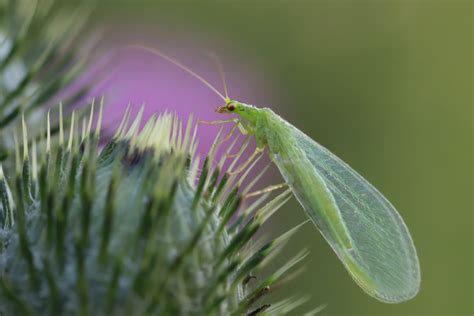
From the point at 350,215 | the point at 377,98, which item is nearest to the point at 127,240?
the point at 350,215

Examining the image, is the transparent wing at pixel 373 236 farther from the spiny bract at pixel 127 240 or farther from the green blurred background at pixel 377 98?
the green blurred background at pixel 377 98

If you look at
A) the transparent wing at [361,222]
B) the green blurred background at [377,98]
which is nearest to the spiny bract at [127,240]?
the transparent wing at [361,222]

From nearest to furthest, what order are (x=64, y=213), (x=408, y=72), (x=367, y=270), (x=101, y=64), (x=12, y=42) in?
1. (x=64, y=213)
2. (x=367, y=270)
3. (x=12, y=42)
4. (x=101, y=64)
5. (x=408, y=72)

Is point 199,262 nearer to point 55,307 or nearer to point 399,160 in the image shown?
point 55,307

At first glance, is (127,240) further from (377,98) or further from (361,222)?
(377,98)

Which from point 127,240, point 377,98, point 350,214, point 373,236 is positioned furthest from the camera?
point 377,98

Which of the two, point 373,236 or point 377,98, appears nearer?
point 373,236

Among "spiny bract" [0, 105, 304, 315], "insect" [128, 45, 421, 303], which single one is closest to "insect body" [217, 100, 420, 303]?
"insect" [128, 45, 421, 303]

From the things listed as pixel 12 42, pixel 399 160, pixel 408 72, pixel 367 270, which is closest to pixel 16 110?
pixel 12 42
